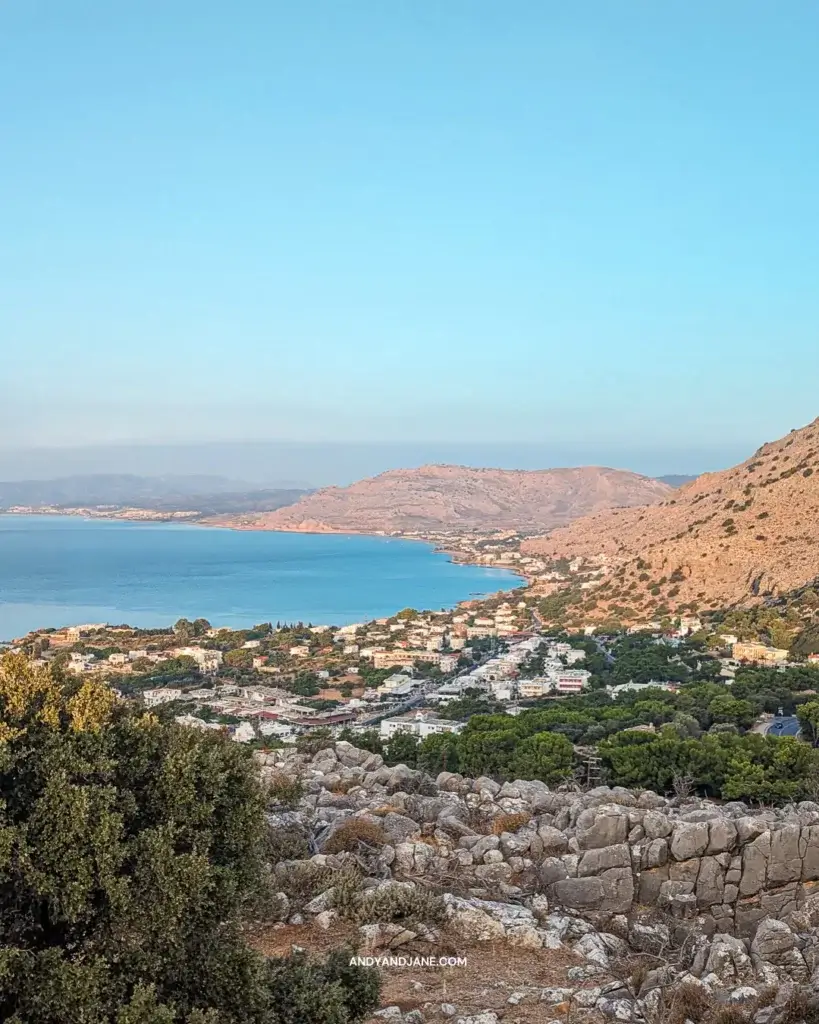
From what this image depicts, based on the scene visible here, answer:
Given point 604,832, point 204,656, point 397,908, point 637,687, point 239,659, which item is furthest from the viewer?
point 239,659

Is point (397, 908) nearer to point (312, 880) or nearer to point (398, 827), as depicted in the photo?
point (312, 880)

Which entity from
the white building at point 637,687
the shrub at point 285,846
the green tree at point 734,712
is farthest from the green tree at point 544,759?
the white building at point 637,687

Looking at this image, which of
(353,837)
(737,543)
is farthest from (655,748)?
(737,543)

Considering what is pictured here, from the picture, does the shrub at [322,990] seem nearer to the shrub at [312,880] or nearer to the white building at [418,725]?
the shrub at [312,880]

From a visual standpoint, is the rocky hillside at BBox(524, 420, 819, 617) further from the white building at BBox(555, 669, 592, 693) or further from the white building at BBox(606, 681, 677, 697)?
the white building at BBox(606, 681, 677, 697)

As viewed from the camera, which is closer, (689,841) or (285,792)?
(689,841)

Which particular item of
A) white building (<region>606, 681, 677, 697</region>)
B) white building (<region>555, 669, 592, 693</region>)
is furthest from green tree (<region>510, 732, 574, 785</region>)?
white building (<region>555, 669, 592, 693</region>)

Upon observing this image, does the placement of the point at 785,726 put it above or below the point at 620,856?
below

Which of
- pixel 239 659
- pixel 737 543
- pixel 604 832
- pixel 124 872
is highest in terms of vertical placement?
pixel 737 543
